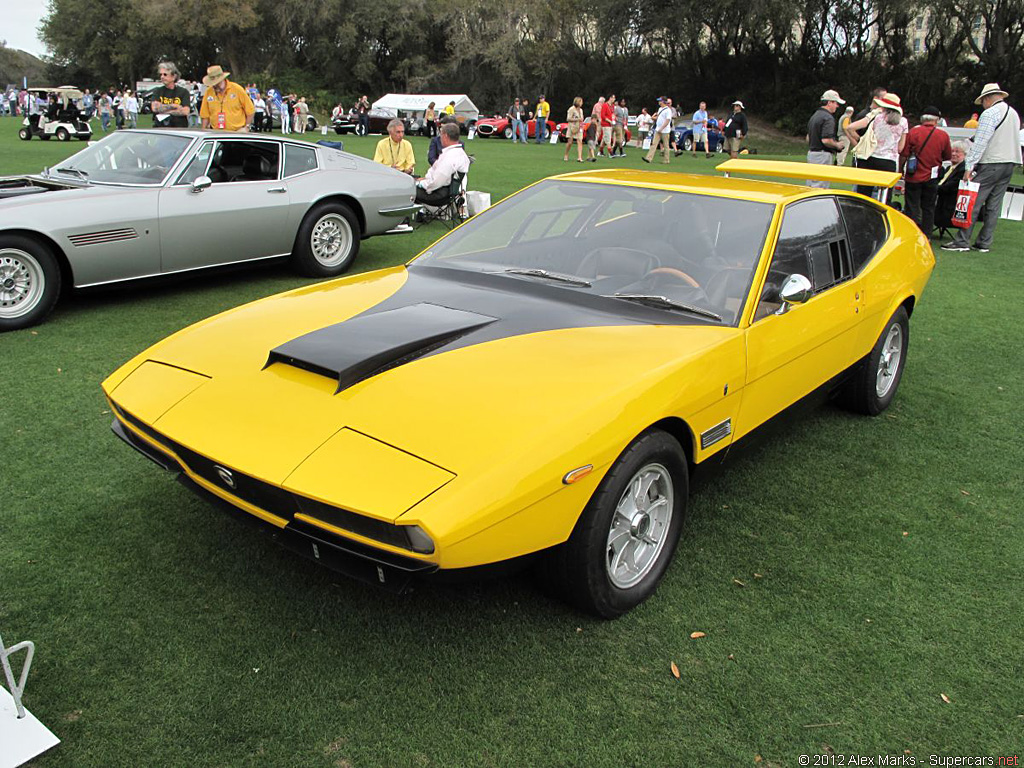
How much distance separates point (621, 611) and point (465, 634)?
1.81 ft

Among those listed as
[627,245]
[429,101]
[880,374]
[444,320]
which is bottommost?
[880,374]

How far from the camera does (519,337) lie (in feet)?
9.46

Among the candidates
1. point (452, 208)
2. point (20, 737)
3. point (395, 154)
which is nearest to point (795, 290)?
point (20, 737)

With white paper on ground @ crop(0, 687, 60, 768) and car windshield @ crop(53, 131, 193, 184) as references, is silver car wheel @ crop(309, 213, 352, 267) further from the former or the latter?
white paper on ground @ crop(0, 687, 60, 768)

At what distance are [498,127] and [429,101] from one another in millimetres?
5462

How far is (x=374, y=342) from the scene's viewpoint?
280 cm

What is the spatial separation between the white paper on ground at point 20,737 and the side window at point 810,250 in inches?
111

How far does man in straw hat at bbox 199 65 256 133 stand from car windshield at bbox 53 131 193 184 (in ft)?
8.21

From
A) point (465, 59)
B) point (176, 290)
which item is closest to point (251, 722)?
point (176, 290)

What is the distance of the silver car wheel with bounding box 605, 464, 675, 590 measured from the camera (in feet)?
8.77

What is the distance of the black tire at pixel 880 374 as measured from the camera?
437 cm

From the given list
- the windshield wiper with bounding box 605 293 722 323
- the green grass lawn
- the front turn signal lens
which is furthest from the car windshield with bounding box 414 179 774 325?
the front turn signal lens

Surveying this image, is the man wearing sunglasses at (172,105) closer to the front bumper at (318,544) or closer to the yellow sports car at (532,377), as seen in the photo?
the yellow sports car at (532,377)

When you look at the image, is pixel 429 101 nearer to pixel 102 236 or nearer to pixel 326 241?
pixel 326 241
